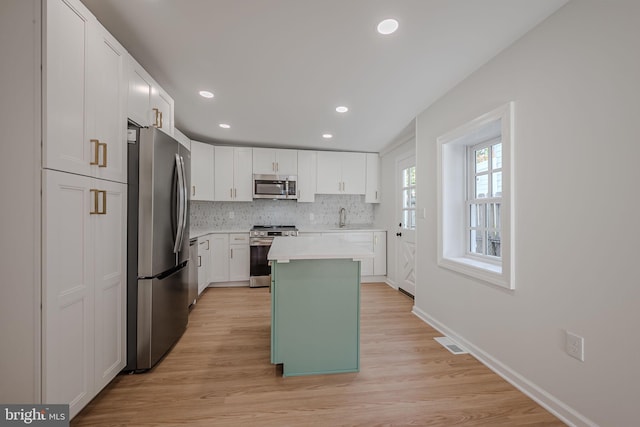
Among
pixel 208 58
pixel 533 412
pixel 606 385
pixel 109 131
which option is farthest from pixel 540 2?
pixel 109 131

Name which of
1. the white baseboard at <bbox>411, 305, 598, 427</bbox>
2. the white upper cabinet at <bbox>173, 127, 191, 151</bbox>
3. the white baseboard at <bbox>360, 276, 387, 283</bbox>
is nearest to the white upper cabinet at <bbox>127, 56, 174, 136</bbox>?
the white upper cabinet at <bbox>173, 127, 191, 151</bbox>

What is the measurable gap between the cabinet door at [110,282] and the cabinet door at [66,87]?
211 millimetres

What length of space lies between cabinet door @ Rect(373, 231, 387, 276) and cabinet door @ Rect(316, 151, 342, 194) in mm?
1044

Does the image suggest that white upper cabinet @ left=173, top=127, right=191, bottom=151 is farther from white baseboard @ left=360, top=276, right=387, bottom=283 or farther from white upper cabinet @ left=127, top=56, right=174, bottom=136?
white baseboard @ left=360, top=276, right=387, bottom=283

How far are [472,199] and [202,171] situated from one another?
3.72 metres

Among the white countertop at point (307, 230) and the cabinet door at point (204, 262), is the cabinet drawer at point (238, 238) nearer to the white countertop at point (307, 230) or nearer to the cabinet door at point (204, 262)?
the white countertop at point (307, 230)

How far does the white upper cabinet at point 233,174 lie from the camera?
13.6ft

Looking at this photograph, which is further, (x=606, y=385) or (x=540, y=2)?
(x=540, y=2)

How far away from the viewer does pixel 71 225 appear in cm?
128

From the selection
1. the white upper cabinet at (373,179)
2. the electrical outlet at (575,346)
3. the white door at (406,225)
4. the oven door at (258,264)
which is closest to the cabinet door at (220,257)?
the oven door at (258,264)

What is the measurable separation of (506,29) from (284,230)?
11.0 feet

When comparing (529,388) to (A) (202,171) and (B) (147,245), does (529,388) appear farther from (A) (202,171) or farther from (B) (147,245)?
(A) (202,171)

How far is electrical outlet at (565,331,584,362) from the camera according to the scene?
4.42 ft

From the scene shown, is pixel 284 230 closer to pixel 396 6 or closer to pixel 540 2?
pixel 396 6
